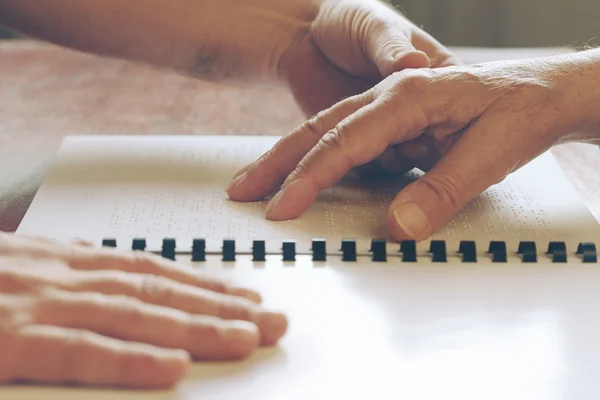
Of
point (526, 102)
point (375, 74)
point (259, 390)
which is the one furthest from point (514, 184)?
point (259, 390)

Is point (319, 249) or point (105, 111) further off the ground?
point (105, 111)

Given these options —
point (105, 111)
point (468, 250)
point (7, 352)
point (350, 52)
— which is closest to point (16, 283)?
point (7, 352)

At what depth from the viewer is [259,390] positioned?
549mm

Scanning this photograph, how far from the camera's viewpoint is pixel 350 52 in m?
1.07

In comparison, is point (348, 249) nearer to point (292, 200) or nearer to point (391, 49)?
point (292, 200)

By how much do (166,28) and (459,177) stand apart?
55 cm

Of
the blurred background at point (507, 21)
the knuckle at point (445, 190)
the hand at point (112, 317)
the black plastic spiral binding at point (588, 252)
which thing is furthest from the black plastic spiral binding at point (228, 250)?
the blurred background at point (507, 21)

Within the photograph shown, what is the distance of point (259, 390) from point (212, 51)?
29.0 inches

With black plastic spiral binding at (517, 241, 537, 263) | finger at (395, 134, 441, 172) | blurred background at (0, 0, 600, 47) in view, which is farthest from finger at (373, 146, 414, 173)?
blurred background at (0, 0, 600, 47)

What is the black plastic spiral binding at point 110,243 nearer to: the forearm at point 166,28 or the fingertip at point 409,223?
the fingertip at point 409,223

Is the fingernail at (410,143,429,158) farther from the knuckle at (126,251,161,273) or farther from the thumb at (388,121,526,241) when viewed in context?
the knuckle at (126,251,161,273)

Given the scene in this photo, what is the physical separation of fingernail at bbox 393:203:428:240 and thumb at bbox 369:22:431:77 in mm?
197

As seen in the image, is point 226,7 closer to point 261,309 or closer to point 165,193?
point 165,193

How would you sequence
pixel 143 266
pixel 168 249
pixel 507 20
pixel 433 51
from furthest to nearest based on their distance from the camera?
pixel 507 20, pixel 433 51, pixel 168 249, pixel 143 266
